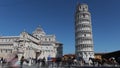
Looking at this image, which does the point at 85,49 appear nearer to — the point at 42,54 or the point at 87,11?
the point at 87,11

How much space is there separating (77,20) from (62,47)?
3479cm

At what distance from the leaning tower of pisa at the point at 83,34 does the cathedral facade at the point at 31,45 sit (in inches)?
609

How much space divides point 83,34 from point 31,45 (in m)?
24.6

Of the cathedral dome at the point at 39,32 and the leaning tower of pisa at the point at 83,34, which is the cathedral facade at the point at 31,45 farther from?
the leaning tower of pisa at the point at 83,34

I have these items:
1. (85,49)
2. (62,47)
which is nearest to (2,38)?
(62,47)

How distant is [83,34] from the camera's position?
86.4 meters

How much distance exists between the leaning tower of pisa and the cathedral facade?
1547 cm

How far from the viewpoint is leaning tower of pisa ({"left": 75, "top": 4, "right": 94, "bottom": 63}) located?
8544cm

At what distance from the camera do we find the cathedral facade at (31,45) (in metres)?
87.9

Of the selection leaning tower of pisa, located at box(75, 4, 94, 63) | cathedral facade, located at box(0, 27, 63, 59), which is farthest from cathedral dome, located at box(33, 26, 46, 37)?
leaning tower of pisa, located at box(75, 4, 94, 63)

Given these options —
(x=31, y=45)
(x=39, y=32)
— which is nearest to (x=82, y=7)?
(x=31, y=45)

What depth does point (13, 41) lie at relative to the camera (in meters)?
94.8

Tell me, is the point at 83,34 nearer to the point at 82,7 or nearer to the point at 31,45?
the point at 82,7

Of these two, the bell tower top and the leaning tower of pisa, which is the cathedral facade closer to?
the leaning tower of pisa
